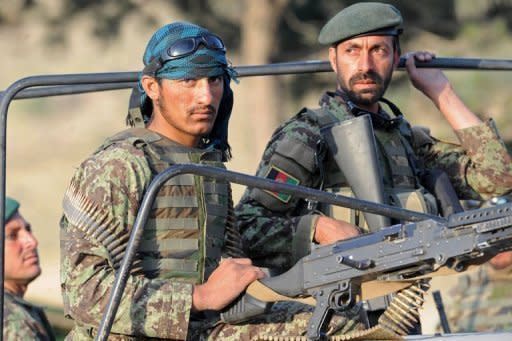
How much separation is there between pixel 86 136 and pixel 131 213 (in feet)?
90.4

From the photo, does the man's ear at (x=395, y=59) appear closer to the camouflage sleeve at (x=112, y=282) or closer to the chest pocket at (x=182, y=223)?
the chest pocket at (x=182, y=223)

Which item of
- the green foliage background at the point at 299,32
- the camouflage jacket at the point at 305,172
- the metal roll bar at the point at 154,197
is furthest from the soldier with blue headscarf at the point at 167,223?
the green foliage background at the point at 299,32

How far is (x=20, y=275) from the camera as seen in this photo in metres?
8.91

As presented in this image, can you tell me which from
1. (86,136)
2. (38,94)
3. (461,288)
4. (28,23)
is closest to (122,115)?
(86,136)

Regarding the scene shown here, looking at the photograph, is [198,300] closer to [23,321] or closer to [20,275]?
[23,321]

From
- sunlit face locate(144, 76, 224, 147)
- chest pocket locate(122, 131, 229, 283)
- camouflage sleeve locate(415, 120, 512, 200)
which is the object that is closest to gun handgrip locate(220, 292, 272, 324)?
chest pocket locate(122, 131, 229, 283)

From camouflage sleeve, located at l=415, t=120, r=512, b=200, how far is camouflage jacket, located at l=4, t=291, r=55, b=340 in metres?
2.41

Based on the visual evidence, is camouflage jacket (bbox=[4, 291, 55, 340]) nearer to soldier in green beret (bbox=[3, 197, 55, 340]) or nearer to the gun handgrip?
soldier in green beret (bbox=[3, 197, 55, 340])

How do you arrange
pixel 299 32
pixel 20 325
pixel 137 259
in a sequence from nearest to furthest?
pixel 137 259 < pixel 20 325 < pixel 299 32

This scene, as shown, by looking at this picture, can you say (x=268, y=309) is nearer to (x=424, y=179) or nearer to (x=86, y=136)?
(x=424, y=179)

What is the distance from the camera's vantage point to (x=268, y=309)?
17.4 ft

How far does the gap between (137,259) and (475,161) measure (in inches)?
92.8

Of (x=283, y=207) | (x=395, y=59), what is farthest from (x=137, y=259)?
(x=395, y=59)

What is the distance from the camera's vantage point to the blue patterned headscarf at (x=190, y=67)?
564 cm
